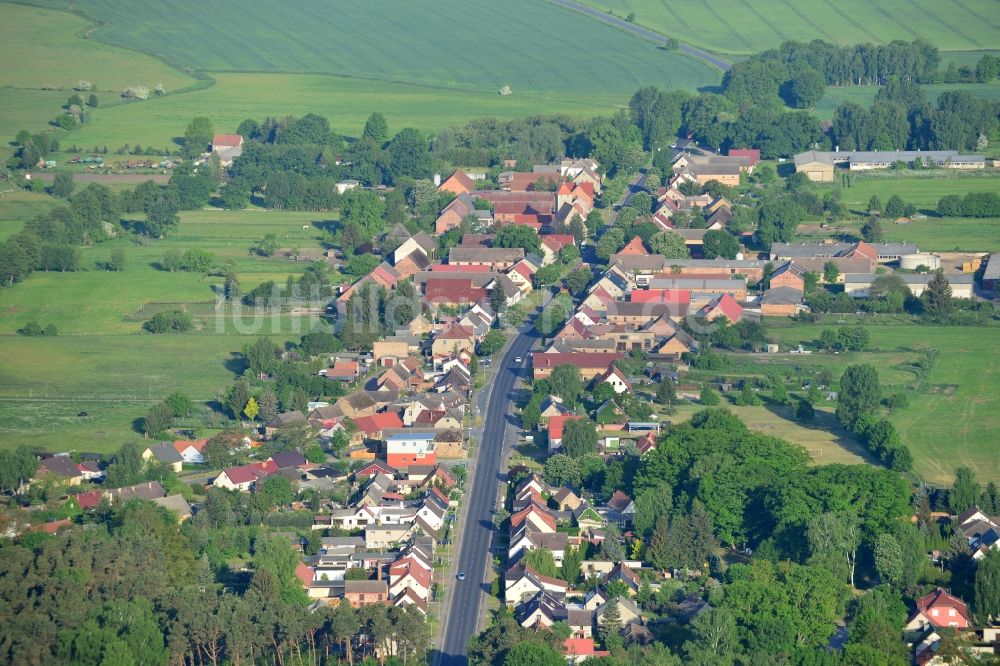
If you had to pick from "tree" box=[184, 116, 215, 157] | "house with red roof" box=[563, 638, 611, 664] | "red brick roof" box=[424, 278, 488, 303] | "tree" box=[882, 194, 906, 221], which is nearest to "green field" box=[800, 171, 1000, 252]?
"tree" box=[882, 194, 906, 221]

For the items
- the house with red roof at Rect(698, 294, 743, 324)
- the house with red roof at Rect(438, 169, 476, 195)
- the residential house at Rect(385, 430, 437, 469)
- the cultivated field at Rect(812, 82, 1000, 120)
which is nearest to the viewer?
the residential house at Rect(385, 430, 437, 469)

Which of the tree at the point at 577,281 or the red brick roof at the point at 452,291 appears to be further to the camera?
the tree at the point at 577,281

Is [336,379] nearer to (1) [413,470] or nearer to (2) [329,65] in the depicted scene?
(1) [413,470]

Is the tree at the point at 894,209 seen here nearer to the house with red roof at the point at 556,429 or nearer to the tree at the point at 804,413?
the tree at the point at 804,413

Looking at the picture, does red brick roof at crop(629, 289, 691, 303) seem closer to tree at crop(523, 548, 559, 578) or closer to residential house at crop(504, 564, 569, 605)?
tree at crop(523, 548, 559, 578)

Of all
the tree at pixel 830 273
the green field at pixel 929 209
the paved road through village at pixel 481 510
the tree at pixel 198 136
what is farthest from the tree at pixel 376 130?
the paved road through village at pixel 481 510

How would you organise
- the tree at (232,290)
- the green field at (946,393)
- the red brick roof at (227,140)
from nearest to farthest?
the green field at (946,393) < the tree at (232,290) < the red brick roof at (227,140)
